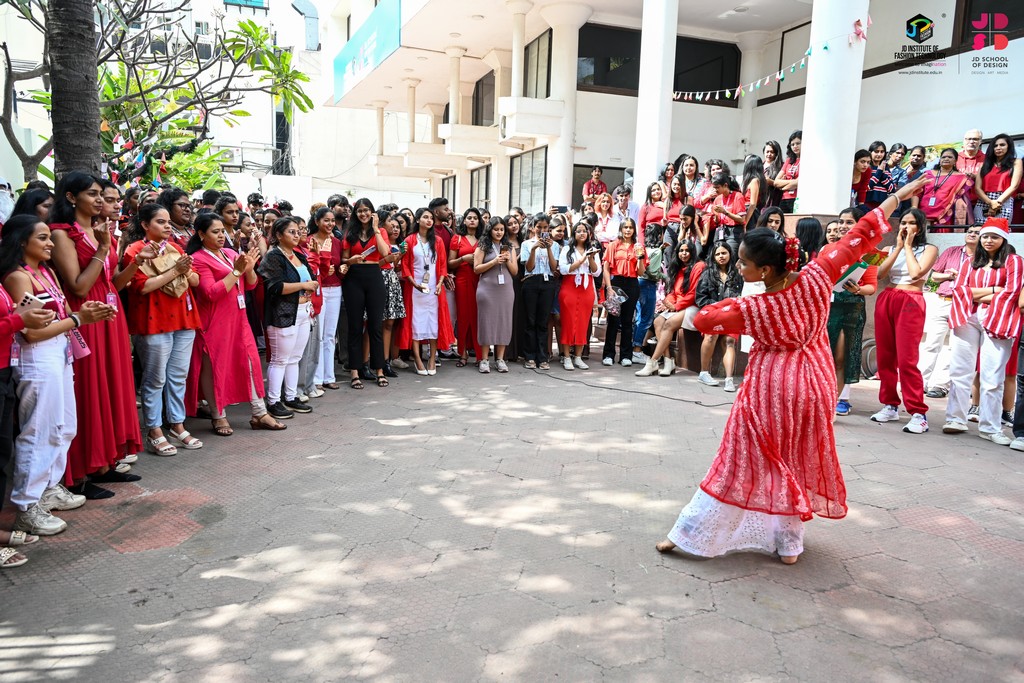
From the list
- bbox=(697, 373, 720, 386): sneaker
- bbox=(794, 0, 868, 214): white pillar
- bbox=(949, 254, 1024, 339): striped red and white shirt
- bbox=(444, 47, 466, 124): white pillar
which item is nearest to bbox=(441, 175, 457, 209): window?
bbox=(444, 47, 466, 124): white pillar

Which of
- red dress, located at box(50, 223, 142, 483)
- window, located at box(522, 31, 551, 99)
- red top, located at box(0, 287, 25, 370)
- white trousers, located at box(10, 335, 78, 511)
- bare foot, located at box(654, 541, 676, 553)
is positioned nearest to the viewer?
red top, located at box(0, 287, 25, 370)

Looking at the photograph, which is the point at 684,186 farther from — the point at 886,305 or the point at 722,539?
the point at 722,539

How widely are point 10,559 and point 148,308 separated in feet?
5.75

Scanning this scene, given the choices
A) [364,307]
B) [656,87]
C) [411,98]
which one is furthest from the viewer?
[411,98]

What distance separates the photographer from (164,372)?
4523 millimetres

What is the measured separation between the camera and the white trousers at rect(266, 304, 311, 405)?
211 inches

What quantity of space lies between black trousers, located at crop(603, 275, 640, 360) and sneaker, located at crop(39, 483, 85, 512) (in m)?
5.64

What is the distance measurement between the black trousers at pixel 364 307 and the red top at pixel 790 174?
514 centimetres

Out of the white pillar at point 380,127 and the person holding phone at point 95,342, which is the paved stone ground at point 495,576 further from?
the white pillar at point 380,127

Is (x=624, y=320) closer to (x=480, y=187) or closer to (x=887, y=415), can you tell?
(x=887, y=415)


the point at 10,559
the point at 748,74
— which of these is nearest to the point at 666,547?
the point at 10,559

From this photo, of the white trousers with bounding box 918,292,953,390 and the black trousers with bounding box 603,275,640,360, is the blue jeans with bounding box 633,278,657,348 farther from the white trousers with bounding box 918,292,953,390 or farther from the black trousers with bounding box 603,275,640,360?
the white trousers with bounding box 918,292,953,390

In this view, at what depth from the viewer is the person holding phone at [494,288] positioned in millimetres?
7305

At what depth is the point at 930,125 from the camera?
1079 cm
